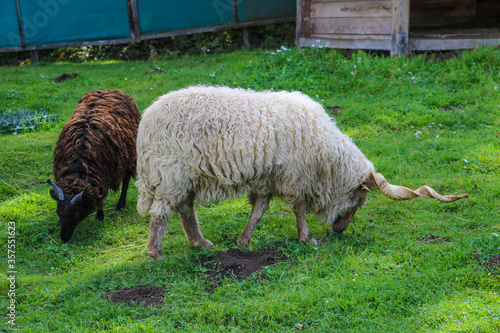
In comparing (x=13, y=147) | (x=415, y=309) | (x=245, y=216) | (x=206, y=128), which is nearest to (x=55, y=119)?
(x=13, y=147)

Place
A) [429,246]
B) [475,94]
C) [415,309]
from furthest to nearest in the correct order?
[475,94] → [429,246] → [415,309]

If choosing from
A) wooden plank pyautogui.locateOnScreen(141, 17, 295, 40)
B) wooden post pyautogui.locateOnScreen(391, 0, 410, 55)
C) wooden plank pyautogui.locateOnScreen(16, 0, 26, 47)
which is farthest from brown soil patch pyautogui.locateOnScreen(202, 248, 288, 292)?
wooden plank pyautogui.locateOnScreen(16, 0, 26, 47)

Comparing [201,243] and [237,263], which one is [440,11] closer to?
[201,243]

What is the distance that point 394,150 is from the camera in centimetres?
711

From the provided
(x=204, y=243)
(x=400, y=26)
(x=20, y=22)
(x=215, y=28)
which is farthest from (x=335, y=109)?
(x=20, y=22)

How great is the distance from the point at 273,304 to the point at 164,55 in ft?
36.7

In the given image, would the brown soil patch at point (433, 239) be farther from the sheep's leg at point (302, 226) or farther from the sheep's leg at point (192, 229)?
the sheep's leg at point (192, 229)

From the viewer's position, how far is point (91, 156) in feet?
18.4

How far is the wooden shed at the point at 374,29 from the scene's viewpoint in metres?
9.88

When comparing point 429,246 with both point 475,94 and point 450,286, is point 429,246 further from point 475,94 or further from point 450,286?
point 475,94

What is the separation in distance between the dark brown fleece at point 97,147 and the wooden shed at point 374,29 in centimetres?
604

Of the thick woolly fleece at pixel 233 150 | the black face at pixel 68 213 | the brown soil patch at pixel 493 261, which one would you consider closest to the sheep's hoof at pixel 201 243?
the thick woolly fleece at pixel 233 150

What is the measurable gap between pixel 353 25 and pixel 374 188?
651 cm

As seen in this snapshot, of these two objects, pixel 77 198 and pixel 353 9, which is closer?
pixel 77 198
